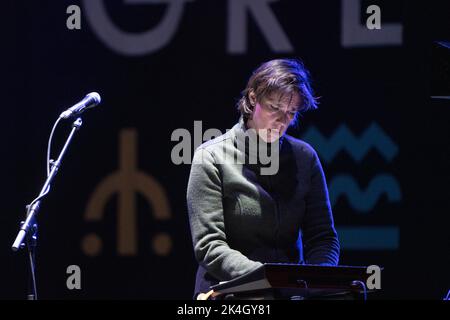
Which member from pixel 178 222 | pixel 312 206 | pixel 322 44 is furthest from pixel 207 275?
pixel 322 44

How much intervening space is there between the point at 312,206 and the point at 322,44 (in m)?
1.32

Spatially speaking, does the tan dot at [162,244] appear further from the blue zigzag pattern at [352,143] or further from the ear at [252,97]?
the ear at [252,97]

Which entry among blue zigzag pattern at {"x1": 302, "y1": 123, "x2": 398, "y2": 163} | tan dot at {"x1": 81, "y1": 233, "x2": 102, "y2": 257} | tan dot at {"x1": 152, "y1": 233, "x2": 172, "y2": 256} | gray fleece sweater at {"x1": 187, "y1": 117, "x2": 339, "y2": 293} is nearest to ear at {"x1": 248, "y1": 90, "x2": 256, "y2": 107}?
gray fleece sweater at {"x1": 187, "y1": 117, "x2": 339, "y2": 293}

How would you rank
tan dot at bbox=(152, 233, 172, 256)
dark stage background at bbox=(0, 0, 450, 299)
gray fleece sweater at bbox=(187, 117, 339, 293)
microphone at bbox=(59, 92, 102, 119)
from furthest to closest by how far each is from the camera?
tan dot at bbox=(152, 233, 172, 256) → dark stage background at bbox=(0, 0, 450, 299) → microphone at bbox=(59, 92, 102, 119) → gray fleece sweater at bbox=(187, 117, 339, 293)

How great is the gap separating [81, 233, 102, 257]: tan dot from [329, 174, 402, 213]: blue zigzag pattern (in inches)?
53.9

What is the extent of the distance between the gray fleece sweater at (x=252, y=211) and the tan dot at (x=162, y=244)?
4.23 feet

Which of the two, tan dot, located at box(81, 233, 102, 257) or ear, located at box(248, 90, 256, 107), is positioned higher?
ear, located at box(248, 90, 256, 107)

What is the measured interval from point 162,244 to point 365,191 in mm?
1182

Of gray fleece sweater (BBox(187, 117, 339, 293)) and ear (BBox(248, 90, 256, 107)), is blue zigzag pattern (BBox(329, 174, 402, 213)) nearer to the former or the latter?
gray fleece sweater (BBox(187, 117, 339, 293))

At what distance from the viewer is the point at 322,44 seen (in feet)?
13.8

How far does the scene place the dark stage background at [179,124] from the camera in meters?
4.10

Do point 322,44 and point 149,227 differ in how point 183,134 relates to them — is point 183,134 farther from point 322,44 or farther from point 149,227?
point 322,44

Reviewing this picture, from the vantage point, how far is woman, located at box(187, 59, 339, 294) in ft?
9.75

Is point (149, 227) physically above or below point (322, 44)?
below
